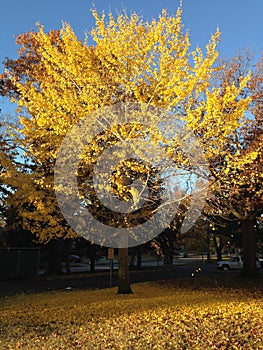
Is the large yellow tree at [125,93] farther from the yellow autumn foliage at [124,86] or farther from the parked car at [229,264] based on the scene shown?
A: the parked car at [229,264]

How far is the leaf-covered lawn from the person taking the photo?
535 centimetres

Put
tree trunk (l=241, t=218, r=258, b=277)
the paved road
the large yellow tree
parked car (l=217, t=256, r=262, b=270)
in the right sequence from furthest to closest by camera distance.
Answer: parked car (l=217, t=256, r=262, b=270) → tree trunk (l=241, t=218, r=258, b=277) → the paved road → the large yellow tree

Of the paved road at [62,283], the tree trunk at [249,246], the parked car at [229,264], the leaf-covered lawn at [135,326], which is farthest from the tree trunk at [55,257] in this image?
the leaf-covered lawn at [135,326]

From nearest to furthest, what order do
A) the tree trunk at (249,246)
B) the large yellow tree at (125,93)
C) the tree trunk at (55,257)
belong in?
the large yellow tree at (125,93), the tree trunk at (249,246), the tree trunk at (55,257)

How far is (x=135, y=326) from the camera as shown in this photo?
6.50 metres

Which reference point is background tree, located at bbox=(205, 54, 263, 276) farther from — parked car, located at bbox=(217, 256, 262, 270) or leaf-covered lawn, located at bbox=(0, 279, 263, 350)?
parked car, located at bbox=(217, 256, 262, 270)

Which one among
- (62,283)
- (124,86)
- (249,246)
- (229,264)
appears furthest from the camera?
(229,264)

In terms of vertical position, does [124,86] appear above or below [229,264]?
above

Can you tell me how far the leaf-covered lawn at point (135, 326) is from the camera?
17.6ft

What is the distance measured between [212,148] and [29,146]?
5035 mm

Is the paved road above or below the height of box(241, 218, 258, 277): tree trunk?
below

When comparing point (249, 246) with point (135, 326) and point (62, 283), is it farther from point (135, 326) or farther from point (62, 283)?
point (135, 326)

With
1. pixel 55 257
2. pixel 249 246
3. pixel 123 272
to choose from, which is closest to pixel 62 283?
pixel 123 272

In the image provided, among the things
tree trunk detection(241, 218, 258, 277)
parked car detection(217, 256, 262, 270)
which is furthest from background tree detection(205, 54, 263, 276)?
parked car detection(217, 256, 262, 270)
